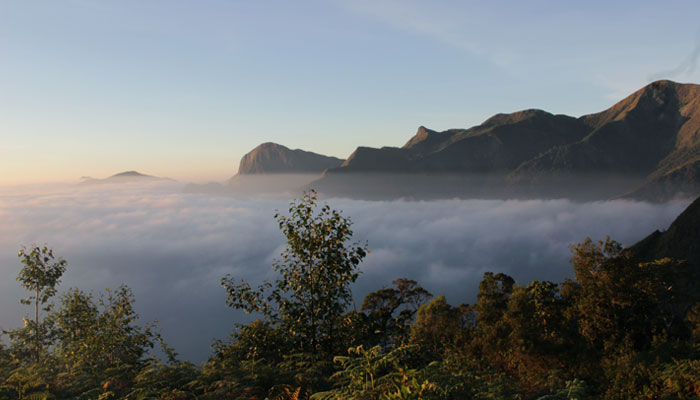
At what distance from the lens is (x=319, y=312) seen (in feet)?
34.4

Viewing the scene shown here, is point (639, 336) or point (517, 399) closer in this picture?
point (517, 399)

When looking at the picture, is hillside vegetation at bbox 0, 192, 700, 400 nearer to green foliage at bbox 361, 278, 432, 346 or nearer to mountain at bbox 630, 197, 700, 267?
green foliage at bbox 361, 278, 432, 346

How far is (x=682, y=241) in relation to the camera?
447ft

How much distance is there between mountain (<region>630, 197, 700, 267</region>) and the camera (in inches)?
5192

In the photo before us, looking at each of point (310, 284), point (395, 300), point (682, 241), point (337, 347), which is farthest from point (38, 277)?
point (682, 241)

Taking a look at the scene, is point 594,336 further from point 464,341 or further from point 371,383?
point 371,383

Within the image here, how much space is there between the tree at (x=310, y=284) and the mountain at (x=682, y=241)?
15440 cm

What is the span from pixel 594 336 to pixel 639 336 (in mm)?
3060

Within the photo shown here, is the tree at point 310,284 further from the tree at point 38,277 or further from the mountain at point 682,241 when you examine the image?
the mountain at point 682,241

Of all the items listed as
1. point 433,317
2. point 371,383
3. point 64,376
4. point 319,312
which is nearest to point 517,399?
point 371,383

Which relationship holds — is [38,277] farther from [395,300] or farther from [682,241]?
[682,241]

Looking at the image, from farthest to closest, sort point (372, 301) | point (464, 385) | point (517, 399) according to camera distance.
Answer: point (372, 301) → point (517, 399) → point (464, 385)

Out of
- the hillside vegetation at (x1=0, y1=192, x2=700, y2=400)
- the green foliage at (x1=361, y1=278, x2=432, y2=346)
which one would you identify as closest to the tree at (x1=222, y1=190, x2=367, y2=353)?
the hillside vegetation at (x1=0, y1=192, x2=700, y2=400)

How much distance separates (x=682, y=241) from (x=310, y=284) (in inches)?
6842
